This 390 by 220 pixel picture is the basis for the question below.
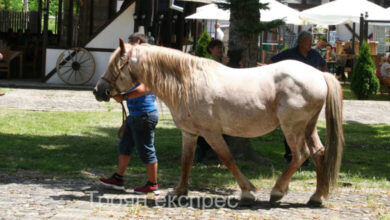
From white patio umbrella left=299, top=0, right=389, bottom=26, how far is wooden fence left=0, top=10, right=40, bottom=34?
40.0ft

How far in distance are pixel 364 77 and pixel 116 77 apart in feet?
46.4

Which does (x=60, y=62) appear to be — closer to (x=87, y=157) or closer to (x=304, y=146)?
→ (x=87, y=157)

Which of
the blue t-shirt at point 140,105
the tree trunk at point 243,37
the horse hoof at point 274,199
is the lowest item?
the horse hoof at point 274,199

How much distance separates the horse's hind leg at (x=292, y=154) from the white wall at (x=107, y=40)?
13.6m

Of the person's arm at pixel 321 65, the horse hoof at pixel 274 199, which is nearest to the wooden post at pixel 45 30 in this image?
the person's arm at pixel 321 65

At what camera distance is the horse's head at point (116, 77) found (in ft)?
20.1

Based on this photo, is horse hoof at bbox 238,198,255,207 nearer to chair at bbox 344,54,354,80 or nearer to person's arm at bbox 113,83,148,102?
person's arm at bbox 113,83,148,102

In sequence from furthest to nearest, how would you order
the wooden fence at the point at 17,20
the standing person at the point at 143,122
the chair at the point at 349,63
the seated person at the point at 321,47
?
Result: 1. the wooden fence at the point at 17,20
2. the seated person at the point at 321,47
3. the chair at the point at 349,63
4. the standing person at the point at 143,122

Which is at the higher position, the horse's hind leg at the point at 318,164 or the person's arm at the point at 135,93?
the person's arm at the point at 135,93

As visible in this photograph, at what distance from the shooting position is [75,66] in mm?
19312

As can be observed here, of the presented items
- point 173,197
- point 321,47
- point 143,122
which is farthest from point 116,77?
point 321,47

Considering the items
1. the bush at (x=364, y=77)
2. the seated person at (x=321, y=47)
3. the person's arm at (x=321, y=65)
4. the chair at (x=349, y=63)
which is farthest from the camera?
the seated person at (x=321, y=47)

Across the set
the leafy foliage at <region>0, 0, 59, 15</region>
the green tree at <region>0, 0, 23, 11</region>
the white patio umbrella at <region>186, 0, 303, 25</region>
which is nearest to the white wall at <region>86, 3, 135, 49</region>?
the white patio umbrella at <region>186, 0, 303, 25</region>

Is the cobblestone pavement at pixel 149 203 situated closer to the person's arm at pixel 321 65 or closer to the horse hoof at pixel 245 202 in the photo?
the horse hoof at pixel 245 202
